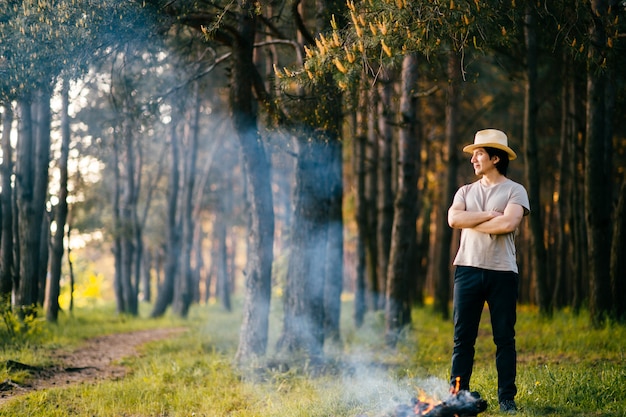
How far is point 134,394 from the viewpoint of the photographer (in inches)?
327

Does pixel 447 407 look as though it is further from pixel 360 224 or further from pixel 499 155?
pixel 360 224

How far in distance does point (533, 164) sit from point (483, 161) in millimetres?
8249

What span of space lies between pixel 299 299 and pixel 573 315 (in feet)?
21.8

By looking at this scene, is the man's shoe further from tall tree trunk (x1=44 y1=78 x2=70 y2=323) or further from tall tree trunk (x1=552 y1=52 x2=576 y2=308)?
tall tree trunk (x1=44 y1=78 x2=70 y2=323)

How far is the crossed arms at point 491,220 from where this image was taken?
18.9ft

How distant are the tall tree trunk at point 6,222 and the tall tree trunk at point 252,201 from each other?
5.06m

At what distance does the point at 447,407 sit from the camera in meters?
5.22

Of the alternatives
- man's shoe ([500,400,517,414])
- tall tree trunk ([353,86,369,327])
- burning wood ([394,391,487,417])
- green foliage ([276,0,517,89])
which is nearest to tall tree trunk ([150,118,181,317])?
tall tree trunk ([353,86,369,327])

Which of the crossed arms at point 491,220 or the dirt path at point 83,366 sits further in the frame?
the dirt path at point 83,366

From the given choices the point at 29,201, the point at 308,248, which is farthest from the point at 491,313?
the point at 29,201

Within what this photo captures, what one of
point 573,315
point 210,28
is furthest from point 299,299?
point 573,315

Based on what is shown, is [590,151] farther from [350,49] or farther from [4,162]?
[4,162]

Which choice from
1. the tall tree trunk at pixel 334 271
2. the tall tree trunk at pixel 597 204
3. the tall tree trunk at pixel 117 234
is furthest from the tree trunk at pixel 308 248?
the tall tree trunk at pixel 117 234

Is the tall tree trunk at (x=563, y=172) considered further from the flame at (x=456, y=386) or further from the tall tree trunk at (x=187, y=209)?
the tall tree trunk at (x=187, y=209)
